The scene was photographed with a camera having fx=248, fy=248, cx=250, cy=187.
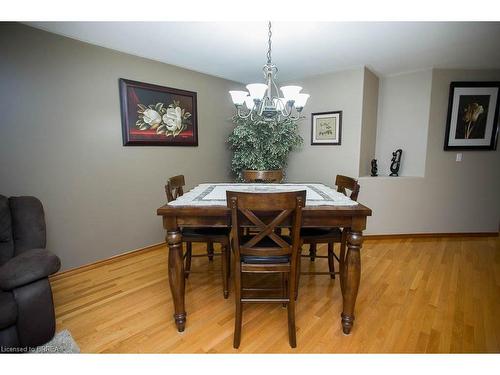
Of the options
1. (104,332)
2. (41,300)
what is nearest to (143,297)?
(104,332)

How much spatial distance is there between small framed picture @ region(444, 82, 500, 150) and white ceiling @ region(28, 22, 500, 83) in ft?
0.90

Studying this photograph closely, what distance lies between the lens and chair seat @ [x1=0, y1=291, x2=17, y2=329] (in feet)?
4.16

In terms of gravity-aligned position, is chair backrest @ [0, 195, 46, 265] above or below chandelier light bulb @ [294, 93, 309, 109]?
below

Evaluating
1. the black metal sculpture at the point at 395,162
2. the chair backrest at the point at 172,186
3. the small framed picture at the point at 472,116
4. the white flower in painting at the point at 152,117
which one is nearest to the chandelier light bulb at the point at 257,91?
the chair backrest at the point at 172,186

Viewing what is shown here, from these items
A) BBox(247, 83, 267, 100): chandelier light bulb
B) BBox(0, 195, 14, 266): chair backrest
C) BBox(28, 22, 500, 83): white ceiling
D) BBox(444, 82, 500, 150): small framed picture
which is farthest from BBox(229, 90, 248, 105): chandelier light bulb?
BBox(444, 82, 500, 150): small framed picture

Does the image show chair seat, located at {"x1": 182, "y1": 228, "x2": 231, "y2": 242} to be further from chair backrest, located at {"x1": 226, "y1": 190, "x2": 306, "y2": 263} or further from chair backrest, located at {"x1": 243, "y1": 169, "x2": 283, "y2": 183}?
chair backrest, located at {"x1": 243, "y1": 169, "x2": 283, "y2": 183}

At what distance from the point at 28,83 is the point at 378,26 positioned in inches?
117

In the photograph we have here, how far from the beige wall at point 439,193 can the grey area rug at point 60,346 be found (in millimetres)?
3225

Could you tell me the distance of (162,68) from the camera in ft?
9.61

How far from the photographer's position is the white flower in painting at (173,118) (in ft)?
9.87

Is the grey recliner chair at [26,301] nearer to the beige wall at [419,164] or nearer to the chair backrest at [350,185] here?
the chair backrest at [350,185]

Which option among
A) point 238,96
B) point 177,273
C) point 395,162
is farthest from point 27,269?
point 395,162
